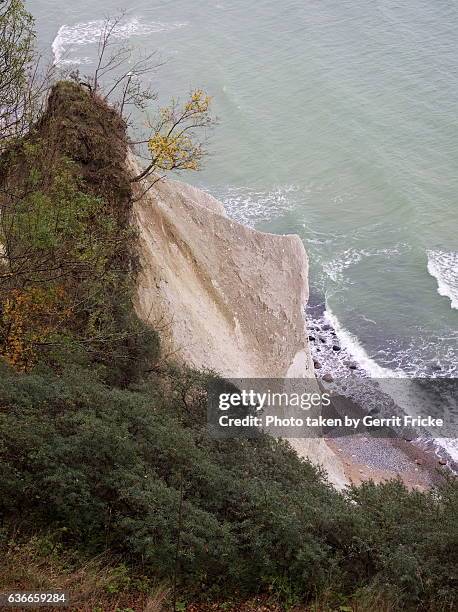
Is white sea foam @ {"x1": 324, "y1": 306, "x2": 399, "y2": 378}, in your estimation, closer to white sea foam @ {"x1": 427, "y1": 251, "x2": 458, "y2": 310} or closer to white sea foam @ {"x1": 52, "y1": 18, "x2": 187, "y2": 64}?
white sea foam @ {"x1": 427, "y1": 251, "x2": 458, "y2": 310}

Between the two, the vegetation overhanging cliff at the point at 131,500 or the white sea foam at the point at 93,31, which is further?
the white sea foam at the point at 93,31

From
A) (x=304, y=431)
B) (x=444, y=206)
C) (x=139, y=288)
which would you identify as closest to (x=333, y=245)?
(x=444, y=206)

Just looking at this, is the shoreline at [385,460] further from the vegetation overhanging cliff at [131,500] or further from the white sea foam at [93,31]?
the white sea foam at [93,31]

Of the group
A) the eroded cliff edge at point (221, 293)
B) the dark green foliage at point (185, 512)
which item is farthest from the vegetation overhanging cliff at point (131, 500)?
the eroded cliff edge at point (221, 293)

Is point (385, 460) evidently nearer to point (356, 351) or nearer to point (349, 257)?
point (356, 351)

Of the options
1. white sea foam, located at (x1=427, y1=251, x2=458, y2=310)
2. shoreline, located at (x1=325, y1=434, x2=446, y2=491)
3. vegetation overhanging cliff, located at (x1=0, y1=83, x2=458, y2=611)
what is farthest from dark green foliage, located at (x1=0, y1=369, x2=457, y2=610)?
white sea foam, located at (x1=427, y1=251, x2=458, y2=310)
